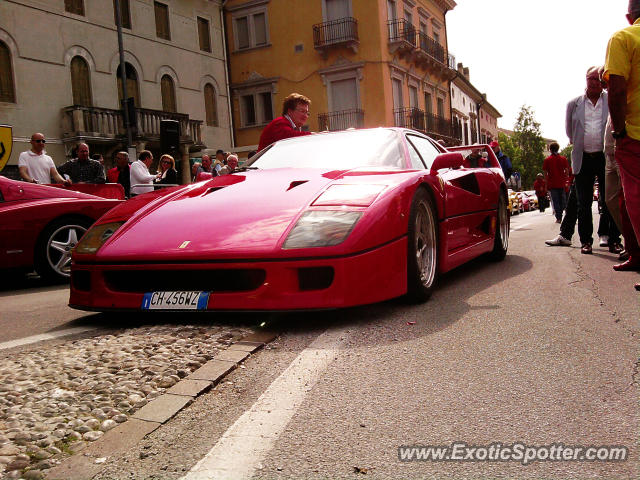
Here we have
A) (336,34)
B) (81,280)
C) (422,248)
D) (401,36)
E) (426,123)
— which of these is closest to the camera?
(81,280)

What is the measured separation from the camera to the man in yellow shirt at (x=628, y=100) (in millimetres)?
4145

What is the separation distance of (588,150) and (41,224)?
565cm

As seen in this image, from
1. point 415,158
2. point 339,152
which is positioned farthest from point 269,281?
point 415,158

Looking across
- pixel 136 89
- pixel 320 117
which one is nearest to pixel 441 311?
pixel 136 89

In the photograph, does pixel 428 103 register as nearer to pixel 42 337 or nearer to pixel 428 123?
pixel 428 123

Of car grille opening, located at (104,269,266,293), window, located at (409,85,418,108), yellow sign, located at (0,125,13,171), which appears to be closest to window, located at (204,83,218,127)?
window, located at (409,85,418,108)

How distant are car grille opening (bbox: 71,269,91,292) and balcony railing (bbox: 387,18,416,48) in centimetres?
2663

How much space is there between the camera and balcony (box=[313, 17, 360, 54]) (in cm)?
2817

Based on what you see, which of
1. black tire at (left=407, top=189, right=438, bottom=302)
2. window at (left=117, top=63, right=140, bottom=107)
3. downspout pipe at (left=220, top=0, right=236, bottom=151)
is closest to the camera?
black tire at (left=407, top=189, right=438, bottom=302)

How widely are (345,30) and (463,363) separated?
2743cm

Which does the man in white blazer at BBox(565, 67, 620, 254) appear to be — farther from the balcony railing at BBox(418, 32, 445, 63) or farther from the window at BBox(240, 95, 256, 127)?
the balcony railing at BBox(418, 32, 445, 63)

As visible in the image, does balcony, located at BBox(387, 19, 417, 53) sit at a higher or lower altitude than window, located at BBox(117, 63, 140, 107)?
higher

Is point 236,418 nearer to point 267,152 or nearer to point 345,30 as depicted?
point 267,152

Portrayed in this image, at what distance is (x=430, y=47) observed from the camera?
33.7 m
